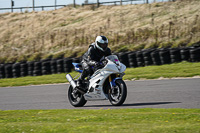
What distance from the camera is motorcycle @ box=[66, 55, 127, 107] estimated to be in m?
8.80

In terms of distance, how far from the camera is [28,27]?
4344 cm

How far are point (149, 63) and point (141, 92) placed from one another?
8.67m

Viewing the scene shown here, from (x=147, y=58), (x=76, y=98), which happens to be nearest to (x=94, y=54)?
(x=76, y=98)

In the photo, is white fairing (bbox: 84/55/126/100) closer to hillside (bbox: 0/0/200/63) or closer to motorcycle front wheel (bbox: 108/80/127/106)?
motorcycle front wheel (bbox: 108/80/127/106)

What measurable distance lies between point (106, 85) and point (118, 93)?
537 mm

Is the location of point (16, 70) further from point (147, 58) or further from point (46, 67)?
point (147, 58)

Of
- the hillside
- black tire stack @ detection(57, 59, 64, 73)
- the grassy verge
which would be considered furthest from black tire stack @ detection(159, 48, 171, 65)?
black tire stack @ detection(57, 59, 64, 73)

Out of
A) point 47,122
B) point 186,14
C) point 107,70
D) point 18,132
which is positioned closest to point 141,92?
point 107,70

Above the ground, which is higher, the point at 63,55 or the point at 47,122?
the point at 47,122

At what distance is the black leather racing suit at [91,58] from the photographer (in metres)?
9.27

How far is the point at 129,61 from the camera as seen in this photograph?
66.9ft

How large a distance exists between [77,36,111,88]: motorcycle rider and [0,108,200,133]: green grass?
5.09 ft

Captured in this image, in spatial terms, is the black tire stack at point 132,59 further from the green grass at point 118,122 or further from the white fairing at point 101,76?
the green grass at point 118,122

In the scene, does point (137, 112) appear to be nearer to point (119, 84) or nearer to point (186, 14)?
point (119, 84)
